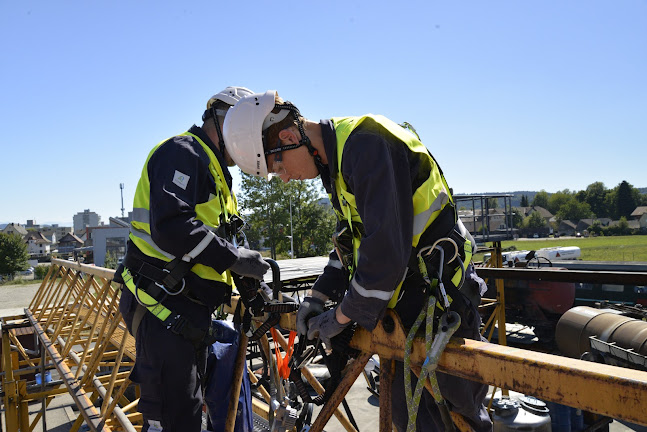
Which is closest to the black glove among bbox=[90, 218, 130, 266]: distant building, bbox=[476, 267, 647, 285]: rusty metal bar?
bbox=[476, 267, 647, 285]: rusty metal bar

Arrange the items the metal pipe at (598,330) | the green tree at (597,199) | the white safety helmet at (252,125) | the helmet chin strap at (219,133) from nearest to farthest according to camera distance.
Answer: the white safety helmet at (252,125), the helmet chin strap at (219,133), the metal pipe at (598,330), the green tree at (597,199)

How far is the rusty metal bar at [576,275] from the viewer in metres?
3.56

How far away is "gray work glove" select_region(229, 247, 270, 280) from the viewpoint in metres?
2.70

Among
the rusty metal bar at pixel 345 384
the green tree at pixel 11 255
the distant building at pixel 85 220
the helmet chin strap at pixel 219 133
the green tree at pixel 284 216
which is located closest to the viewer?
the rusty metal bar at pixel 345 384

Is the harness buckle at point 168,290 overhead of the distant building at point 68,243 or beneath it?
overhead

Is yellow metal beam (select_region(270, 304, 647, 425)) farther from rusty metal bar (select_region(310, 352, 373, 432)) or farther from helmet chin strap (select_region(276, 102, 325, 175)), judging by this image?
helmet chin strap (select_region(276, 102, 325, 175))

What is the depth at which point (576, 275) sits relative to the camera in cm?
379

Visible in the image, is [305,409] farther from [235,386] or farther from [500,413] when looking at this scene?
[500,413]

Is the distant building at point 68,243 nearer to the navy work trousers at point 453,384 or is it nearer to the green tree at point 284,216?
the green tree at point 284,216

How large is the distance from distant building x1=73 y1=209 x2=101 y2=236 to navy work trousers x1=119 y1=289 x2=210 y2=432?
135 metres

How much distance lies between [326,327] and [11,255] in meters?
66.7

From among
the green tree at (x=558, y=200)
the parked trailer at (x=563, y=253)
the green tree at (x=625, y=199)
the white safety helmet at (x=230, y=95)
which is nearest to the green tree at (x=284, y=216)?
the parked trailer at (x=563, y=253)

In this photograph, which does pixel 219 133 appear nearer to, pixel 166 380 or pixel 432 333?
pixel 166 380

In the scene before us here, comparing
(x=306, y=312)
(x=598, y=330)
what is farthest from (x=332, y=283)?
(x=598, y=330)
